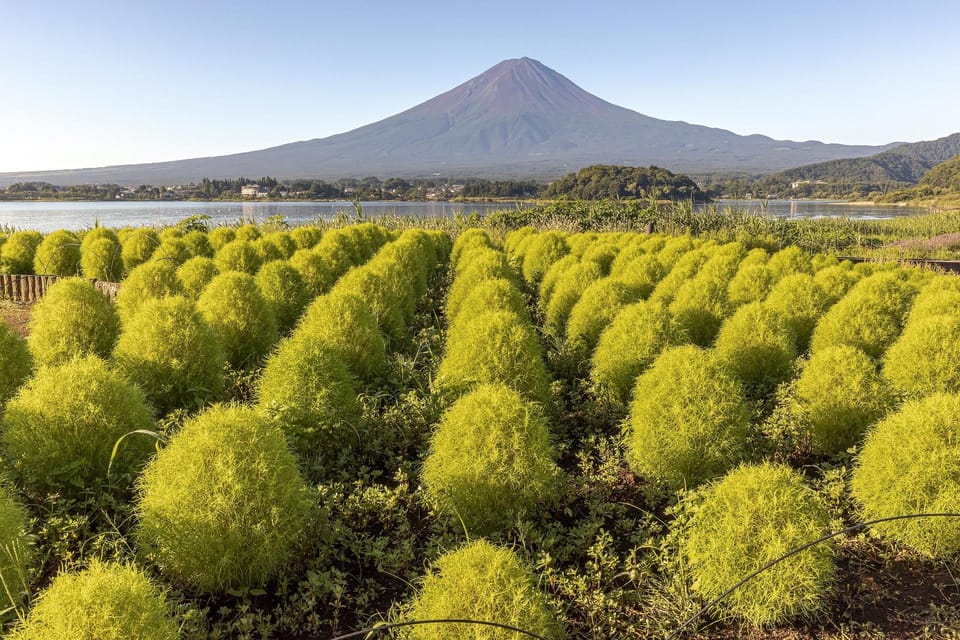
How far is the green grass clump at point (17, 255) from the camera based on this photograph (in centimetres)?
1246

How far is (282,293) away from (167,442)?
180 inches

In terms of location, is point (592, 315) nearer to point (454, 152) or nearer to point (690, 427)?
point (690, 427)

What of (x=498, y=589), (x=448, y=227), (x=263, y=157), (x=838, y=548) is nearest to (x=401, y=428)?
(x=498, y=589)

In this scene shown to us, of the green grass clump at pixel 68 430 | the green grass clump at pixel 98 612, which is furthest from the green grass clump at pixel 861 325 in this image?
the green grass clump at pixel 68 430

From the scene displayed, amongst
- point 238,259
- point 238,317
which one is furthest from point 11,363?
point 238,259

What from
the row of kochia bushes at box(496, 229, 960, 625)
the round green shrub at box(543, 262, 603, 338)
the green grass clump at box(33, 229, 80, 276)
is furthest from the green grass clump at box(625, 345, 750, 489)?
the green grass clump at box(33, 229, 80, 276)

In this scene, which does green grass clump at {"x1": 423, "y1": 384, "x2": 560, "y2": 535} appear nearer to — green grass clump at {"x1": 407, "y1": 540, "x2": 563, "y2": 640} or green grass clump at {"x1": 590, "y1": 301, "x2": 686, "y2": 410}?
green grass clump at {"x1": 407, "y1": 540, "x2": 563, "y2": 640}

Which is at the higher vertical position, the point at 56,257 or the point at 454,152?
the point at 454,152

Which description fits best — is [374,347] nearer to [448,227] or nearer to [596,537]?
[596,537]

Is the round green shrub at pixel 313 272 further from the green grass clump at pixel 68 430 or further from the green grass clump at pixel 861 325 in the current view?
the green grass clump at pixel 861 325

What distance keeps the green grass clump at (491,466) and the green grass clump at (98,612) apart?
5.59ft

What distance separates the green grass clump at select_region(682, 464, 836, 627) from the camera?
2.80 m

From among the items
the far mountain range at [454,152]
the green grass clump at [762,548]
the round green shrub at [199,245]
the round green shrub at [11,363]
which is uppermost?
the far mountain range at [454,152]

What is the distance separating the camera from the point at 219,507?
9.28 ft
